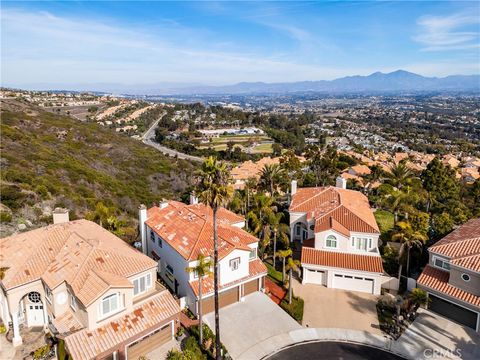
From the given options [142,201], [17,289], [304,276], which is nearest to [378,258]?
[304,276]

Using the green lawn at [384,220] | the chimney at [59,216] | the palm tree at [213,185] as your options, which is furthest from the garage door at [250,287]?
the green lawn at [384,220]

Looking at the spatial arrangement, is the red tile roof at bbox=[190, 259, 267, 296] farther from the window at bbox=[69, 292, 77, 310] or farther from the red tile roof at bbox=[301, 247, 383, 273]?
the window at bbox=[69, 292, 77, 310]

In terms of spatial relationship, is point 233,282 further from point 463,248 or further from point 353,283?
point 463,248

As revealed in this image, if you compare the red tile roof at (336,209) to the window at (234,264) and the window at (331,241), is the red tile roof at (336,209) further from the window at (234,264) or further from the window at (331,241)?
the window at (234,264)

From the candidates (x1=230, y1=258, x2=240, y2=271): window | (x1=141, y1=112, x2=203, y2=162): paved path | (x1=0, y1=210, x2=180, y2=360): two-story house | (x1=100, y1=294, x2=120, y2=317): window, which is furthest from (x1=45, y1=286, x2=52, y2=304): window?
(x1=141, y1=112, x2=203, y2=162): paved path

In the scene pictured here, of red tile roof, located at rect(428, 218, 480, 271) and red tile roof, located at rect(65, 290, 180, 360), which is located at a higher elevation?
red tile roof, located at rect(428, 218, 480, 271)

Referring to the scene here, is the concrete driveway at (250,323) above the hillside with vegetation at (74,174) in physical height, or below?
below
